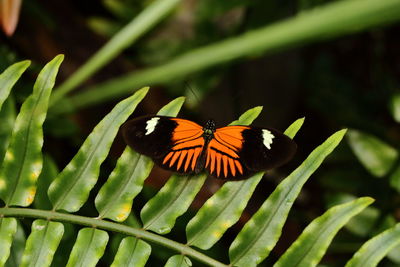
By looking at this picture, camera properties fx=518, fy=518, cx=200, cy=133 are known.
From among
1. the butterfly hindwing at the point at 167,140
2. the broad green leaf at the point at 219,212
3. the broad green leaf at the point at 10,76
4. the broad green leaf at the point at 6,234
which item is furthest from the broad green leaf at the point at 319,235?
the broad green leaf at the point at 10,76

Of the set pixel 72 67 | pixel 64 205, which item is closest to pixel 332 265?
pixel 64 205

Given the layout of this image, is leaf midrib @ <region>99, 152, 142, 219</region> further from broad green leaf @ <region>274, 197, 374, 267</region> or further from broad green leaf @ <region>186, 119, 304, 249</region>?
broad green leaf @ <region>274, 197, 374, 267</region>

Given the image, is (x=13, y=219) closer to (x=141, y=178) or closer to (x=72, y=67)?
(x=141, y=178)

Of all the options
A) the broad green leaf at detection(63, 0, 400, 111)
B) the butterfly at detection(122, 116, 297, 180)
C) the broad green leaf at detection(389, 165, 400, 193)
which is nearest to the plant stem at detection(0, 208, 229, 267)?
the butterfly at detection(122, 116, 297, 180)

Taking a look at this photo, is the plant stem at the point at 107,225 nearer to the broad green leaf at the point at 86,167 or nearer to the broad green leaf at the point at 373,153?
the broad green leaf at the point at 86,167

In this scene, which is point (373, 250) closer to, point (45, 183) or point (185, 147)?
point (185, 147)

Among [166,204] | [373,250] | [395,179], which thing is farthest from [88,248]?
[395,179]
